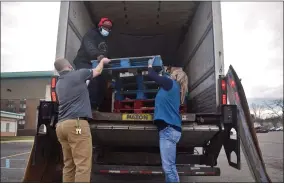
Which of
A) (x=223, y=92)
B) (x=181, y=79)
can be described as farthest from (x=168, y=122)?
(x=181, y=79)

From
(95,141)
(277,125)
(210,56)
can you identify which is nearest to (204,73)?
(210,56)

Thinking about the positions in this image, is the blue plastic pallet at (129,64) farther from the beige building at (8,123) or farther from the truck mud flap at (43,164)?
the beige building at (8,123)

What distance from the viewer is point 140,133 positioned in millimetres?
4238

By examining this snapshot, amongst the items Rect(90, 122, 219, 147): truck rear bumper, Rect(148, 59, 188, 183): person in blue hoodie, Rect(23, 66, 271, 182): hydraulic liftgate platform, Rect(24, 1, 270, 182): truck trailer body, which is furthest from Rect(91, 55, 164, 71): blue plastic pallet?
Rect(23, 66, 271, 182): hydraulic liftgate platform

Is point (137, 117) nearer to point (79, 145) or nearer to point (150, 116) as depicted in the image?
point (150, 116)

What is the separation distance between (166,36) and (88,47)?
10.1ft

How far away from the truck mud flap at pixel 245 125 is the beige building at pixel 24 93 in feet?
129

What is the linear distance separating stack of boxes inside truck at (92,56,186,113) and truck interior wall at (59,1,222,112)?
73cm

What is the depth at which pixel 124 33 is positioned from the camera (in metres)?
7.18

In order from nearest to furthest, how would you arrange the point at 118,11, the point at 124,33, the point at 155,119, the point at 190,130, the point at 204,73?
the point at 155,119, the point at 190,130, the point at 204,73, the point at 118,11, the point at 124,33

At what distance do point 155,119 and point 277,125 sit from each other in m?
70.2

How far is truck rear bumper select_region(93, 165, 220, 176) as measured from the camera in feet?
13.7

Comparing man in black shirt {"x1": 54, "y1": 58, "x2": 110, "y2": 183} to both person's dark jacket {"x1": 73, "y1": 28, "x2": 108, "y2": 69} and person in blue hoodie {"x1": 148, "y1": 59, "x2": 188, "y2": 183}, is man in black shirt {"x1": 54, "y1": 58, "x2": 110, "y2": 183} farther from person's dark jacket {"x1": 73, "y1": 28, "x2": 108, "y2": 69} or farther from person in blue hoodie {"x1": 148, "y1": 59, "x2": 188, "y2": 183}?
person's dark jacket {"x1": 73, "y1": 28, "x2": 108, "y2": 69}

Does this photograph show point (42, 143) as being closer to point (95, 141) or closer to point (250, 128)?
point (95, 141)
